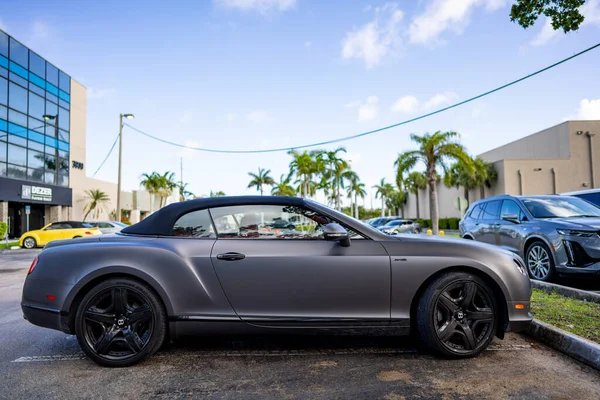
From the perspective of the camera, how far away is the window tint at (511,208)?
789cm

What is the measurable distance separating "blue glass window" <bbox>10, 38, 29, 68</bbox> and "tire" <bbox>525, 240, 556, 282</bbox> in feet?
108

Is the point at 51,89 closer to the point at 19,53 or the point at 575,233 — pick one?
the point at 19,53

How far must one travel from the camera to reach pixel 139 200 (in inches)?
2317

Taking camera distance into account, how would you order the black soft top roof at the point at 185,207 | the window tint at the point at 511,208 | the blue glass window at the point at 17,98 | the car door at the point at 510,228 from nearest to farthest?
1. the black soft top roof at the point at 185,207
2. the car door at the point at 510,228
3. the window tint at the point at 511,208
4. the blue glass window at the point at 17,98

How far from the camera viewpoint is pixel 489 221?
866 centimetres

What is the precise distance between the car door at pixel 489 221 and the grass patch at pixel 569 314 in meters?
2.75

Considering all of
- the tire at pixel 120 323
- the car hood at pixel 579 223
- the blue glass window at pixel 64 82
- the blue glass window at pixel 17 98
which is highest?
the blue glass window at pixel 64 82

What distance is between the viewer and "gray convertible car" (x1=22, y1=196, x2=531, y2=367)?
3436 mm

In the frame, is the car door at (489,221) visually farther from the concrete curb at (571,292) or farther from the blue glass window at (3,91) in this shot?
the blue glass window at (3,91)

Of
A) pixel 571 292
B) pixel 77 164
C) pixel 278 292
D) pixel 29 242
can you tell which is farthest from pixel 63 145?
pixel 571 292

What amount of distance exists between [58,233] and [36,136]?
14955 mm

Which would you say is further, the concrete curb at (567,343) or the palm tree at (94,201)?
the palm tree at (94,201)

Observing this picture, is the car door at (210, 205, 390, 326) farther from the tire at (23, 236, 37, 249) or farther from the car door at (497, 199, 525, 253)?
the tire at (23, 236, 37, 249)

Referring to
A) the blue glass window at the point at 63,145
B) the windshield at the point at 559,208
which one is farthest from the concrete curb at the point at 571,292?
the blue glass window at the point at 63,145
